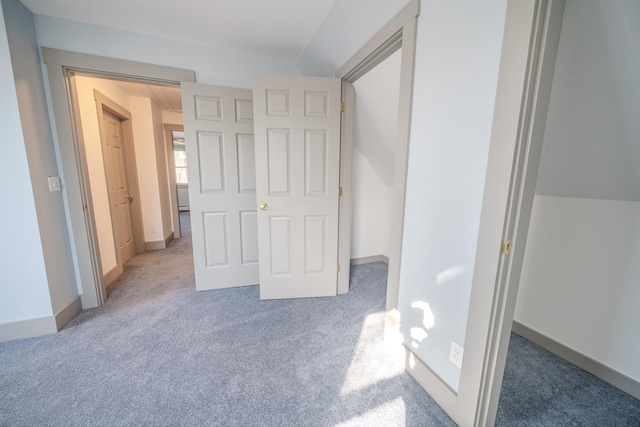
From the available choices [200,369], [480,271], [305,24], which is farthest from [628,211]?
[200,369]

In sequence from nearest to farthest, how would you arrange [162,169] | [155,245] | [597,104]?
1. [597,104]
2. [155,245]
3. [162,169]

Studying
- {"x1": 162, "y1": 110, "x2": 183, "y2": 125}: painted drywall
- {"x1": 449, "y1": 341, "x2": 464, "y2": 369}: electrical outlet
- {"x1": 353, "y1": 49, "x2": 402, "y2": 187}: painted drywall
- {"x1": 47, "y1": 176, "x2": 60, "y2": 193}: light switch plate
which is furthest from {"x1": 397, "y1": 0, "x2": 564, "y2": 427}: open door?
{"x1": 162, "y1": 110, "x2": 183, "y2": 125}: painted drywall

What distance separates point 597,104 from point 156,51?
310cm

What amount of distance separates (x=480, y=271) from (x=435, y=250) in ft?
0.86

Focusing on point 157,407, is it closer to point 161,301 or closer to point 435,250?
point 161,301

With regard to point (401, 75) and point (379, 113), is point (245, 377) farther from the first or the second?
point (379, 113)

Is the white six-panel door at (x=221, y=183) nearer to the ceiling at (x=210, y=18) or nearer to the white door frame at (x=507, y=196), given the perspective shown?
the ceiling at (x=210, y=18)

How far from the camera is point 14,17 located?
1.61m

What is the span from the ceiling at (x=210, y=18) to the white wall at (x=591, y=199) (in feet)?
4.95

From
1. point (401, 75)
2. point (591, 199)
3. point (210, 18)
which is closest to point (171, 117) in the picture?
point (210, 18)

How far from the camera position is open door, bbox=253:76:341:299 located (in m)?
2.07

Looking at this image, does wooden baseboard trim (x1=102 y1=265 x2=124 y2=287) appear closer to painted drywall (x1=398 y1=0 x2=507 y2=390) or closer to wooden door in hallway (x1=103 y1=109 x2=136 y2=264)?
wooden door in hallway (x1=103 y1=109 x2=136 y2=264)

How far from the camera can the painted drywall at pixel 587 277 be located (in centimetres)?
135

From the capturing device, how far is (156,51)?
214 cm
